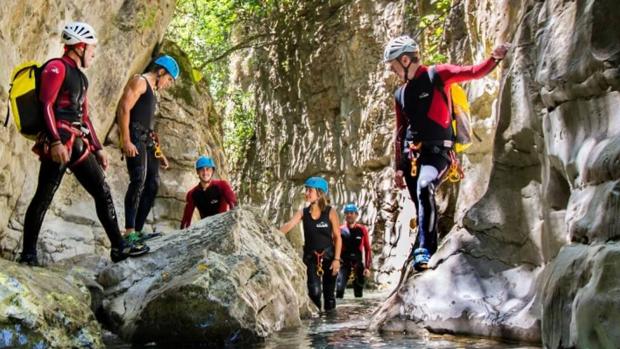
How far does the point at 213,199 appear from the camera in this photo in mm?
9180

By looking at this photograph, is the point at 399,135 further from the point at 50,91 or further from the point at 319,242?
the point at 50,91

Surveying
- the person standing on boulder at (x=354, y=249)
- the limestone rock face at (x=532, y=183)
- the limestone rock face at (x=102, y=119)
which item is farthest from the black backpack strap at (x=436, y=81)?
the person standing on boulder at (x=354, y=249)

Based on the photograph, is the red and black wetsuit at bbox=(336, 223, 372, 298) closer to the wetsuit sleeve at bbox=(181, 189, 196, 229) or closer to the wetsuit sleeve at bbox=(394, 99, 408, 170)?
the wetsuit sleeve at bbox=(181, 189, 196, 229)

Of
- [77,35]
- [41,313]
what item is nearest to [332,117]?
[77,35]

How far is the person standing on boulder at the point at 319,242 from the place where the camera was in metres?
9.76

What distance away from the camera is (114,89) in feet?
38.7

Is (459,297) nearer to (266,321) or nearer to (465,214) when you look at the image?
(465,214)

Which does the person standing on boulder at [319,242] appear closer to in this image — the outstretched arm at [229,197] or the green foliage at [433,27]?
the outstretched arm at [229,197]

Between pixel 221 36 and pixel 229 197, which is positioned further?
pixel 221 36

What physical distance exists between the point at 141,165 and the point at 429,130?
292 centimetres

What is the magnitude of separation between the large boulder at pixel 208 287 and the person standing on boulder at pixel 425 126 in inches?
54.9

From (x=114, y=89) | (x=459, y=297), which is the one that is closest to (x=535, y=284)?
(x=459, y=297)

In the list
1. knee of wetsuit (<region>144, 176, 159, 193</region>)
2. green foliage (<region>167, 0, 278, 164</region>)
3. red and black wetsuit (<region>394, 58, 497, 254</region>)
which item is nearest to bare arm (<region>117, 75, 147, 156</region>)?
knee of wetsuit (<region>144, 176, 159, 193</region>)

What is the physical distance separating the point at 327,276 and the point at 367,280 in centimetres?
876
